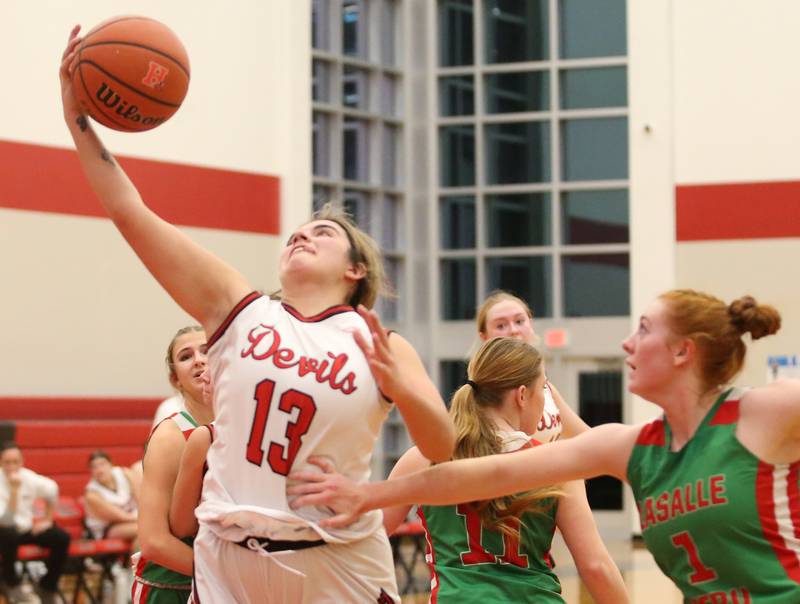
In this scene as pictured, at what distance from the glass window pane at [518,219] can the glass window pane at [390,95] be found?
4.68ft

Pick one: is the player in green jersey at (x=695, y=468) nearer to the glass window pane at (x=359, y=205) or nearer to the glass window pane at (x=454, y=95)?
the glass window pane at (x=359, y=205)

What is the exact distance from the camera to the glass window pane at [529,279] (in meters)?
13.3

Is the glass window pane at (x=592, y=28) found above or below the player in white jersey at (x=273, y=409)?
above

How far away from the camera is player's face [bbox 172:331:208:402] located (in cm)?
371

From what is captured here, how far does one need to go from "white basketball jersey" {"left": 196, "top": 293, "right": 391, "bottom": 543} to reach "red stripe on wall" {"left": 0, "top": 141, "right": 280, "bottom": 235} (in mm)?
7794

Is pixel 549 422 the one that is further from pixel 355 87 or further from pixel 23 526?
pixel 355 87

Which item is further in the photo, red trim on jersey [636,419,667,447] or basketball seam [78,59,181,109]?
basketball seam [78,59,181,109]

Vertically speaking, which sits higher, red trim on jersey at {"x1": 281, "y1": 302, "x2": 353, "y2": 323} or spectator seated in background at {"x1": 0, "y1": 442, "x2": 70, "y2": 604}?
red trim on jersey at {"x1": 281, "y1": 302, "x2": 353, "y2": 323}

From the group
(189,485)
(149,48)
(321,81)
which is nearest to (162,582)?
(189,485)

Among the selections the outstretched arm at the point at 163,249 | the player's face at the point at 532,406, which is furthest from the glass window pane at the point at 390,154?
the outstretched arm at the point at 163,249

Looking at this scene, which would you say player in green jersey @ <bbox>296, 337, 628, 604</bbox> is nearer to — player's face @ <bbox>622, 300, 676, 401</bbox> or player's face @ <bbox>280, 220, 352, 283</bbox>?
player's face @ <bbox>280, 220, 352, 283</bbox>

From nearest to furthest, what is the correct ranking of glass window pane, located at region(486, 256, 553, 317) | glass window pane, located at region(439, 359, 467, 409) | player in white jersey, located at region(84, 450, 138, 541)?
1. player in white jersey, located at region(84, 450, 138, 541)
2. glass window pane, located at region(486, 256, 553, 317)
3. glass window pane, located at region(439, 359, 467, 409)

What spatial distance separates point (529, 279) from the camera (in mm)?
13367

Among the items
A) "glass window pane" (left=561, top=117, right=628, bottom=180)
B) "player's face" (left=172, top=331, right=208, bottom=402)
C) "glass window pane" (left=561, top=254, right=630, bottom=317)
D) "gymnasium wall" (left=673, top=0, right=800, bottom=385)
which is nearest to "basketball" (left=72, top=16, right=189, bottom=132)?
"player's face" (left=172, top=331, right=208, bottom=402)
